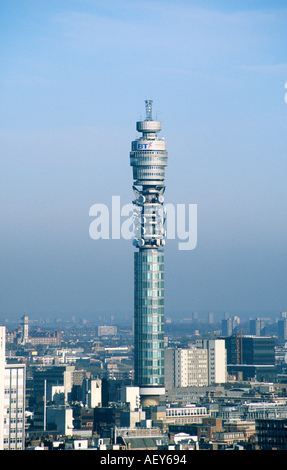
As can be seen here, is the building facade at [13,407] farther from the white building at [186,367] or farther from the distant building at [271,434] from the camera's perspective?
the white building at [186,367]

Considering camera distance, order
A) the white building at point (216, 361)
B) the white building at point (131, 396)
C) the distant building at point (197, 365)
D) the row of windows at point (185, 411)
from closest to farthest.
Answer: the row of windows at point (185, 411), the white building at point (131, 396), the distant building at point (197, 365), the white building at point (216, 361)

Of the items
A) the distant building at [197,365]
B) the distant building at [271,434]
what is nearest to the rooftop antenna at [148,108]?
the distant building at [197,365]

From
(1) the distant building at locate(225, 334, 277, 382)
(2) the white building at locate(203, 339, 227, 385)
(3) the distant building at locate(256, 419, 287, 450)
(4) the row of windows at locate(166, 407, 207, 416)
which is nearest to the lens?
(3) the distant building at locate(256, 419, 287, 450)

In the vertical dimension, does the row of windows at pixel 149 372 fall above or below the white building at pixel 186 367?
below

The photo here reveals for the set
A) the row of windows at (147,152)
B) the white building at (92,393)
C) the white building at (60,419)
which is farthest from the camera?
the white building at (92,393)

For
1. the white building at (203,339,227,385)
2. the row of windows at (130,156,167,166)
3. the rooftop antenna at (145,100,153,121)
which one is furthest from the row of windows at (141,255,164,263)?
the white building at (203,339,227,385)

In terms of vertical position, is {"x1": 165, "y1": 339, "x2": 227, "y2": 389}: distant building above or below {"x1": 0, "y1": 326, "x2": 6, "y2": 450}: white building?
above

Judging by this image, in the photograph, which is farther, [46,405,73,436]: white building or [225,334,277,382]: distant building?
[225,334,277,382]: distant building

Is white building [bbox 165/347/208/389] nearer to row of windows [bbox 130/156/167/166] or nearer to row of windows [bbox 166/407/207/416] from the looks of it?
row of windows [bbox 166/407/207/416]

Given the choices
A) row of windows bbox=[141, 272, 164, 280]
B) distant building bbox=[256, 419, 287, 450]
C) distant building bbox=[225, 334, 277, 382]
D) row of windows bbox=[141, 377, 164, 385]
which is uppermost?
row of windows bbox=[141, 272, 164, 280]
